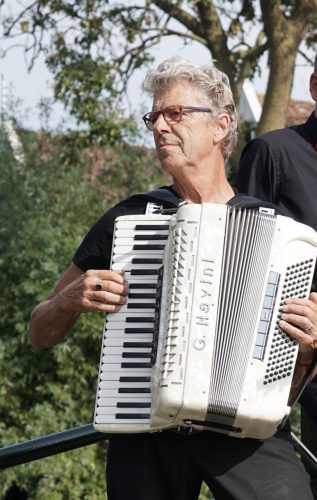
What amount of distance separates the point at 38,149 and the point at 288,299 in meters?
11.3

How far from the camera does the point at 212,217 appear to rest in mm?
3303

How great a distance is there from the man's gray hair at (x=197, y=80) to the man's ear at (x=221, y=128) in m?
0.02

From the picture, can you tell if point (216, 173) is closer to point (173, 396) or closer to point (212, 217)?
point (212, 217)

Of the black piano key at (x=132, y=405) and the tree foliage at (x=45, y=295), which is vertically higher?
the black piano key at (x=132, y=405)

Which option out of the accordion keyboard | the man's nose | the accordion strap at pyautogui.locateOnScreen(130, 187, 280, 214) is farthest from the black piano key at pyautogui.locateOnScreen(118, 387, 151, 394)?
the man's nose

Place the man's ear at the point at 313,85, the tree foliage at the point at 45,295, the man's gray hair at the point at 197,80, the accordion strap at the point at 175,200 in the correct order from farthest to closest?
1. the tree foliage at the point at 45,295
2. the man's ear at the point at 313,85
3. the man's gray hair at the point at 197,80
4. the accordion strap at the point at 175,200

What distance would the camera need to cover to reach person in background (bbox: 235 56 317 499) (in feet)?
13.2

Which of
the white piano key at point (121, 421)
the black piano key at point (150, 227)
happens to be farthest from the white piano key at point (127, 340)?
the black piano key at point (150, 227)

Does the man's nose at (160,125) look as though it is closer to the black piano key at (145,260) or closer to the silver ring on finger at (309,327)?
the black piano key at (145,260)

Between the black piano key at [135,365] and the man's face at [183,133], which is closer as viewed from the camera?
the black piano key at [135,365]

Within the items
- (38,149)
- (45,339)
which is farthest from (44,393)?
(45,339)

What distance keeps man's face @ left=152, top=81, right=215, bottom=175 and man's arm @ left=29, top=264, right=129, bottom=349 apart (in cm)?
41

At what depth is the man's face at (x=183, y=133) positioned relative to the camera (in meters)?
3.51

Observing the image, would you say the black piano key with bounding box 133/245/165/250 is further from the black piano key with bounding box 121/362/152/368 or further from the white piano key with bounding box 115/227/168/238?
the black piano key with bounding box 121/362/152/368
